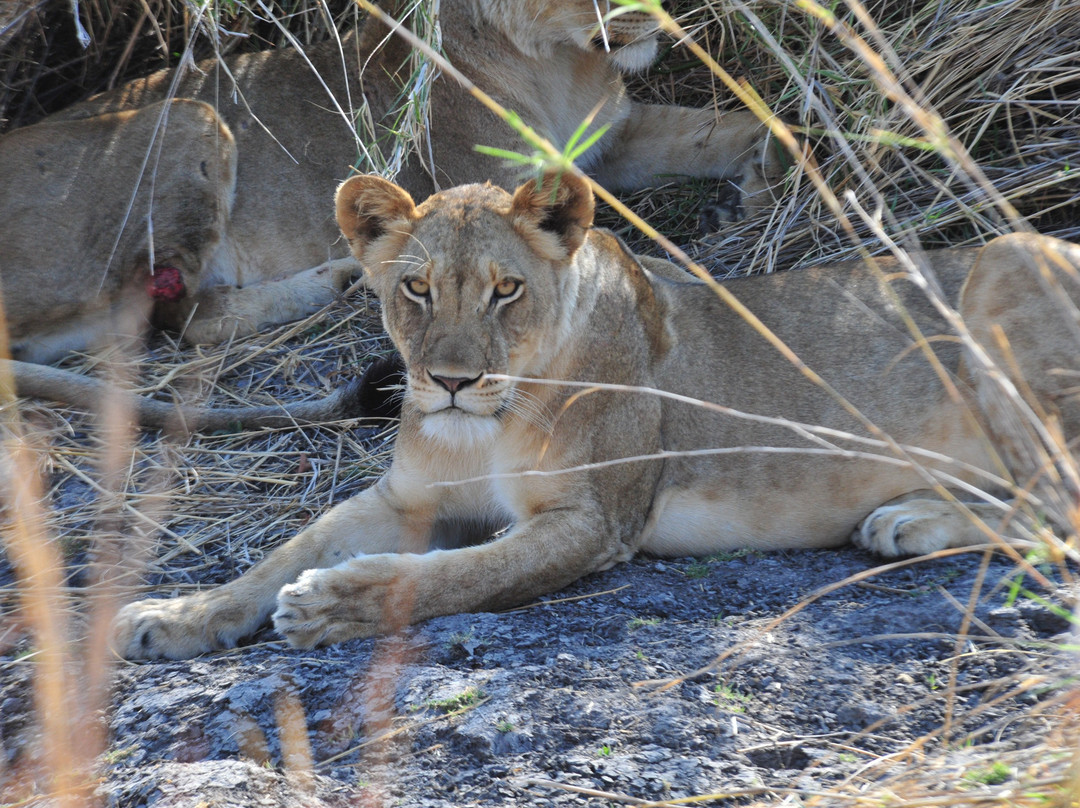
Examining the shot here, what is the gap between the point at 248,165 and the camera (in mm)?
4898

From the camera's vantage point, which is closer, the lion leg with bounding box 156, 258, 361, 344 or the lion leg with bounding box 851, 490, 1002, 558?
the lion leg with bounding box 851, 490, 1002, 558

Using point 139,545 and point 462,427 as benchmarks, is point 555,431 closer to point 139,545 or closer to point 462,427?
point 462,427

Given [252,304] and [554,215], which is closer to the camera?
[554,215]

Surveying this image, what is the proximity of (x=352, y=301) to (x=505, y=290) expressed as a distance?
1978mm

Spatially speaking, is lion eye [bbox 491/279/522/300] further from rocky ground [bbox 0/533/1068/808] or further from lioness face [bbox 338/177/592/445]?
rocky ground [bbox 0/533/1068/808]

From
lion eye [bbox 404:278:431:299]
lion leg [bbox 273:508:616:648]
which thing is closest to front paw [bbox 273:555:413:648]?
lion leg [bbox 273:508:616:648]

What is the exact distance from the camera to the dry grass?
Result: 3525 millimetres

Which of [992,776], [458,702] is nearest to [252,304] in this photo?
[458,702]

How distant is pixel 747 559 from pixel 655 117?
9.11 ft

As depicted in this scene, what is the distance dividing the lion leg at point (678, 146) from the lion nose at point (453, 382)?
2.65 meters

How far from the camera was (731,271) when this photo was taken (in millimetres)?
4547

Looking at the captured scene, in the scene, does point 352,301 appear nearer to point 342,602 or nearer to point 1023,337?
point 342,602

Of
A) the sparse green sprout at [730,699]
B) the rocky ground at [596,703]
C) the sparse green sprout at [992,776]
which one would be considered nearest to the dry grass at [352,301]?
the rocky ground at [596,703]

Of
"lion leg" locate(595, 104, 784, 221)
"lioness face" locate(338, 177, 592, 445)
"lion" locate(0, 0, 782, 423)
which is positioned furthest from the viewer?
"lion leg" locate(595, 104, 784, 221)
